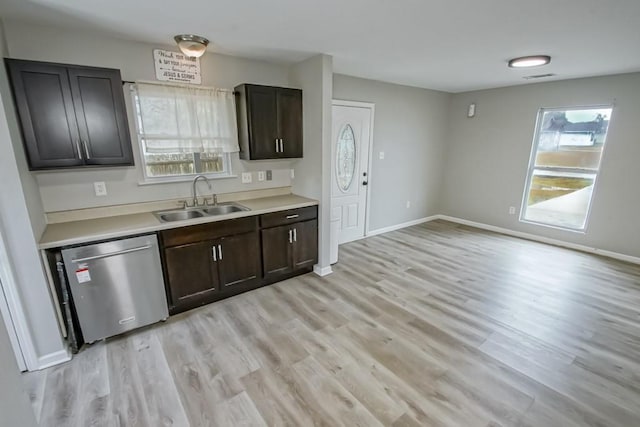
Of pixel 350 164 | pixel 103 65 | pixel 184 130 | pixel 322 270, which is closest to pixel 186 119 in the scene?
pixel 184 130

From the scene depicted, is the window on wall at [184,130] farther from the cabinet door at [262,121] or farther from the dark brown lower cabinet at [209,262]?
the dark brown lower cabinet at [209,262]

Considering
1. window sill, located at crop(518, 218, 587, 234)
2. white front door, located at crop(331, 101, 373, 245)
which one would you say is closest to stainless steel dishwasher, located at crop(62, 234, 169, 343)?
white front door, located at crop(331, 101, 373, 245)

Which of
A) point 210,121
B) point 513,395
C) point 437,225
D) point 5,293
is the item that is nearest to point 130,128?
point 210,121

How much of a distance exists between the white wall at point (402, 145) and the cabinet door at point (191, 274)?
2727 millimetres

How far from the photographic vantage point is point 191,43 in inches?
99.7

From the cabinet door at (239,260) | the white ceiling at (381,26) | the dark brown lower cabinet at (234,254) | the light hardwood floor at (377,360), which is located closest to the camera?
the light hardwood floor at (377,360)

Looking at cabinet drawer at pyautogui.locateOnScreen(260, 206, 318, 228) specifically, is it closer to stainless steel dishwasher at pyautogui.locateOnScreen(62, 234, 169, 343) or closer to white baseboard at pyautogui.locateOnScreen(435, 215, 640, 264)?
stainless steel dishwasher at pyautogui.locateOnScreen(62, 234, 169, 343)

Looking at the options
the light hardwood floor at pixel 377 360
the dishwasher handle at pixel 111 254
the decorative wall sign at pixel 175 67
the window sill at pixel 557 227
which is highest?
the decorative wall sign at pixel 175 67

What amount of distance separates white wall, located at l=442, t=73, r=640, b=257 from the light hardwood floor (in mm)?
1029

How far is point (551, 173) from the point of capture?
14.9ft

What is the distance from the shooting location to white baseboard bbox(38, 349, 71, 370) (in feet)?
6.87

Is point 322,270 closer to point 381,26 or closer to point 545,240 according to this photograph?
point 381,26

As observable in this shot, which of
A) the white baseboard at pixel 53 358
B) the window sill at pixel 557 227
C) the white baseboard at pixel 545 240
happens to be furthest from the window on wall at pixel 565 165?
the white baseboard at pixel 53 358

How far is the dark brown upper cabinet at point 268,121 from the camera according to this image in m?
3.08
